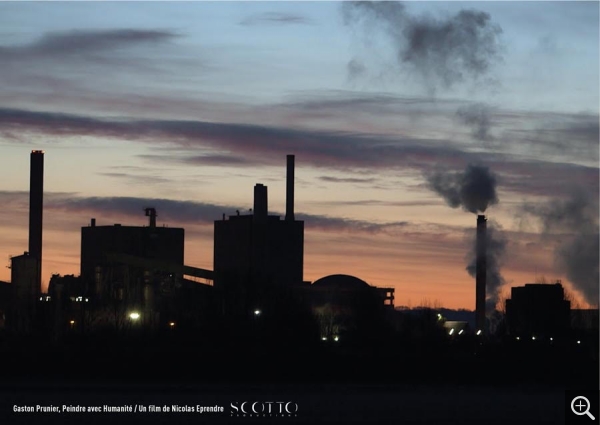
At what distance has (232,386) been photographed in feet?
159

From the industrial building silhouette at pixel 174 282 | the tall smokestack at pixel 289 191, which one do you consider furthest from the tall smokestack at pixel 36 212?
the tall smokestack at pixel 289 191

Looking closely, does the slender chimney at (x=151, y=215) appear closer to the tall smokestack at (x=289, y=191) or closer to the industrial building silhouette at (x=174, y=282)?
the industrial building silhouette at (x=174, y=282)

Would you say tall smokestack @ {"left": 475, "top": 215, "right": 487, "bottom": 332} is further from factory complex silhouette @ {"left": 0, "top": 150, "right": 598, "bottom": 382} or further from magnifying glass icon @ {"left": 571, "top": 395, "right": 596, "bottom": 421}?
magnifying glass icon @ {"left": 571, "top": 395, "right": 596, "bottom": 421}

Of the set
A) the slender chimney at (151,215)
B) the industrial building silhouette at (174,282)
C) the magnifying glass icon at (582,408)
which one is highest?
the slender chimney at (151,215)

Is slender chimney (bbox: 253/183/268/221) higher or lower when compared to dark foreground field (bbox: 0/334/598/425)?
higher

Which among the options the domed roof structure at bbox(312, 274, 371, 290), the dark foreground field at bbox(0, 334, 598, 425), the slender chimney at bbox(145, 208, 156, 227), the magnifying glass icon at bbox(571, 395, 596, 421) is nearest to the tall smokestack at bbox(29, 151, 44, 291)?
the slender chimney at bbox(145, 208, 156, 227)

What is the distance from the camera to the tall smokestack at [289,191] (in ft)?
381

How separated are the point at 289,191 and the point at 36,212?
2582 centimetres

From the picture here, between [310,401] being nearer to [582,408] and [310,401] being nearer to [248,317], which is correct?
[582,408]

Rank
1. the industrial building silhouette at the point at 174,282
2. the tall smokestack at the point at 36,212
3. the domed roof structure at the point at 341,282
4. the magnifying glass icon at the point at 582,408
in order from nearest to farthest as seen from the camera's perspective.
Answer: the magnifying glass icon at the point at 582,408 → the industrial building silhouette at the point at 174,282 → the tall smokestack at the point at 36,212 → the domed roof structure at the point at 341,282

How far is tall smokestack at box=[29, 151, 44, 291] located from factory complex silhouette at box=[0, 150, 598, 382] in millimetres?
118

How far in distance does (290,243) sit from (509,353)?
5680 centimetres

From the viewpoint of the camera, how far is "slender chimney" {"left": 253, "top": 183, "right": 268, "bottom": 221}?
388 feet

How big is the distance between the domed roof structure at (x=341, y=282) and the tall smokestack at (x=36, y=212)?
26832mm
